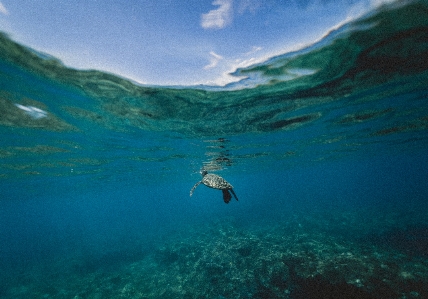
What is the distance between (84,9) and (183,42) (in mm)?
3155

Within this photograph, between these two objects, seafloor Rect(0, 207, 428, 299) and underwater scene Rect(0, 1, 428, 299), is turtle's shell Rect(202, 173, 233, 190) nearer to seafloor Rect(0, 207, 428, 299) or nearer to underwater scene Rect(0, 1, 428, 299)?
underwater scene Rect(0, 1, 428, 299)

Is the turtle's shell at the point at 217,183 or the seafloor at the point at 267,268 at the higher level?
the turtle's shell at the point at 217,183

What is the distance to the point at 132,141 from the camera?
18.0 metres

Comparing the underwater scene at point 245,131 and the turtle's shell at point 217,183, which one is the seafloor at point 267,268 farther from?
the turtle's shell at point 217,183

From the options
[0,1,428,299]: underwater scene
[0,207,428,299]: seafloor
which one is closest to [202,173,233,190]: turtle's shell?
[0,1,428,299]: underwater scene

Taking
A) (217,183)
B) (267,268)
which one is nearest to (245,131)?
(217,183)

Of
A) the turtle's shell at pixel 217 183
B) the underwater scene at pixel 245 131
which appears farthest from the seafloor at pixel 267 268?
the turtle's shell at pixel 217 183

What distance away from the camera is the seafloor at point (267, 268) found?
1085 centimetres

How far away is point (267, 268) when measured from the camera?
13336mm

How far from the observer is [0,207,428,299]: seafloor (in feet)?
35.6

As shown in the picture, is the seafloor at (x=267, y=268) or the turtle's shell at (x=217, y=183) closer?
the turtle's shell at (x=217, y=183)

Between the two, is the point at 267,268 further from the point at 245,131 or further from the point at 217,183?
the point at 245,131

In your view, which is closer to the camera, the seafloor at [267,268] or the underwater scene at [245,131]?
the underwater scene at [245,131]

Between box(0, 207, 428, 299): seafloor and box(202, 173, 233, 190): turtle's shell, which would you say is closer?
box(202, 173, 233, 190): turtle's shell
